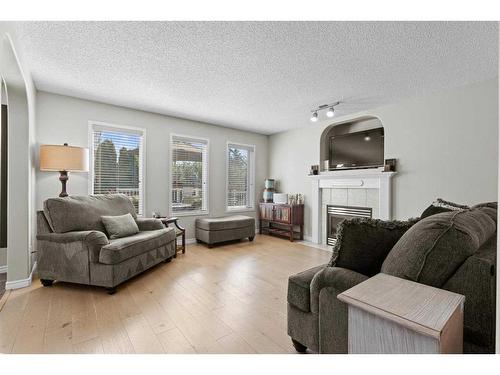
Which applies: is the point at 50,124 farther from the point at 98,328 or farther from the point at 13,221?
the point at 98,328

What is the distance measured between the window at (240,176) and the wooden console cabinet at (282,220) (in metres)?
0.43

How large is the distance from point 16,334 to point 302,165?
455 cm

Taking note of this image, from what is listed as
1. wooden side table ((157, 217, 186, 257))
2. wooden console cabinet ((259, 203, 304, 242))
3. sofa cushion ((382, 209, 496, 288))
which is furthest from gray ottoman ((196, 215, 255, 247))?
A: sofa cushion ((382, 209, 496, 288))

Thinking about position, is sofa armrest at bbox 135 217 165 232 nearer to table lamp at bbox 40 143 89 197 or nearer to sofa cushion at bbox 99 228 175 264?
sofa cushion at bbox 99 228 175 264

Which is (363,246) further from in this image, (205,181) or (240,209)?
(240,209)

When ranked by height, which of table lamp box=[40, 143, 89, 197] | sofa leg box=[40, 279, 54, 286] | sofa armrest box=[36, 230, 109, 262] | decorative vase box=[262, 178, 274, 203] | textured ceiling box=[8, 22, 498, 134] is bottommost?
sofa leg box=[40, 279, 54, 286]

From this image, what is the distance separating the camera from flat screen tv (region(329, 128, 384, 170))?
395 cm

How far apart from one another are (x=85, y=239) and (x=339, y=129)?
4.37 m

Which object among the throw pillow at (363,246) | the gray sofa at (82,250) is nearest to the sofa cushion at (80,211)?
the gray sofa at (82,250)

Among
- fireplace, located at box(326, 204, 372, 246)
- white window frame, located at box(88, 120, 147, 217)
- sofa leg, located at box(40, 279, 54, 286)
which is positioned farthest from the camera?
fireplace, located at box(326, 204, 372, 246)

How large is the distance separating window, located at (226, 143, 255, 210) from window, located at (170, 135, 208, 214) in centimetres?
59

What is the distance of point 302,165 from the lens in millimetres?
5039

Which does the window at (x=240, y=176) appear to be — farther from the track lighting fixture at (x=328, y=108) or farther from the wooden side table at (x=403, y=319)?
the wooden side table at (x=403, y=319)
